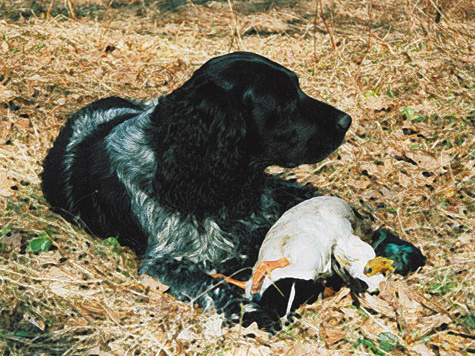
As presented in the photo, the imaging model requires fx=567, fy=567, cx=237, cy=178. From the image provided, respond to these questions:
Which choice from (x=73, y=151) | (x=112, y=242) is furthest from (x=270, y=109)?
(x=73, y=151)

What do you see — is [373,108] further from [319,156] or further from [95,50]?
[95,50]

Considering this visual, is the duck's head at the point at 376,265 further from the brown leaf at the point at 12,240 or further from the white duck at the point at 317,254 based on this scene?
the brown leaf at the point at 12,240

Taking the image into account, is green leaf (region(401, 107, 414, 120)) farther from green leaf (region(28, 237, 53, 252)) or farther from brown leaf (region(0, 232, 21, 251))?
brown leaf (region(0, 232, 21, 251))

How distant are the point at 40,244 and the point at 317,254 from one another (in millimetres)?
1956

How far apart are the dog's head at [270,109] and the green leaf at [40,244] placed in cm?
147

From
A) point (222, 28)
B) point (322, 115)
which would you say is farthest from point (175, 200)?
point (222, 28)

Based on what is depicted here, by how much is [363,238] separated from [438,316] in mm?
713

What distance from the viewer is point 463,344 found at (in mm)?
2912

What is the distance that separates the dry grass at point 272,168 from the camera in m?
3.15

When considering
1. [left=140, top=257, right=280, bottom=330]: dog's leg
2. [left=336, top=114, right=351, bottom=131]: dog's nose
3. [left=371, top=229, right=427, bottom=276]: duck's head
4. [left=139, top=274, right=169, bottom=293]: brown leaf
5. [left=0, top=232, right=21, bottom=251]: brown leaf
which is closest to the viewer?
[left=140, top=257, right=280, bottom=330]: dog's leg

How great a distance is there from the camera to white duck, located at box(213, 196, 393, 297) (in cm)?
313

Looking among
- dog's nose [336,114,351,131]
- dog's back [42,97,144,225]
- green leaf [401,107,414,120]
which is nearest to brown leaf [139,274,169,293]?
dog's back [42,97,144,225]

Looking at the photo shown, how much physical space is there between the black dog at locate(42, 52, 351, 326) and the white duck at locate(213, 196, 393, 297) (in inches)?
12.2

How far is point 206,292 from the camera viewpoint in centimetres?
351
